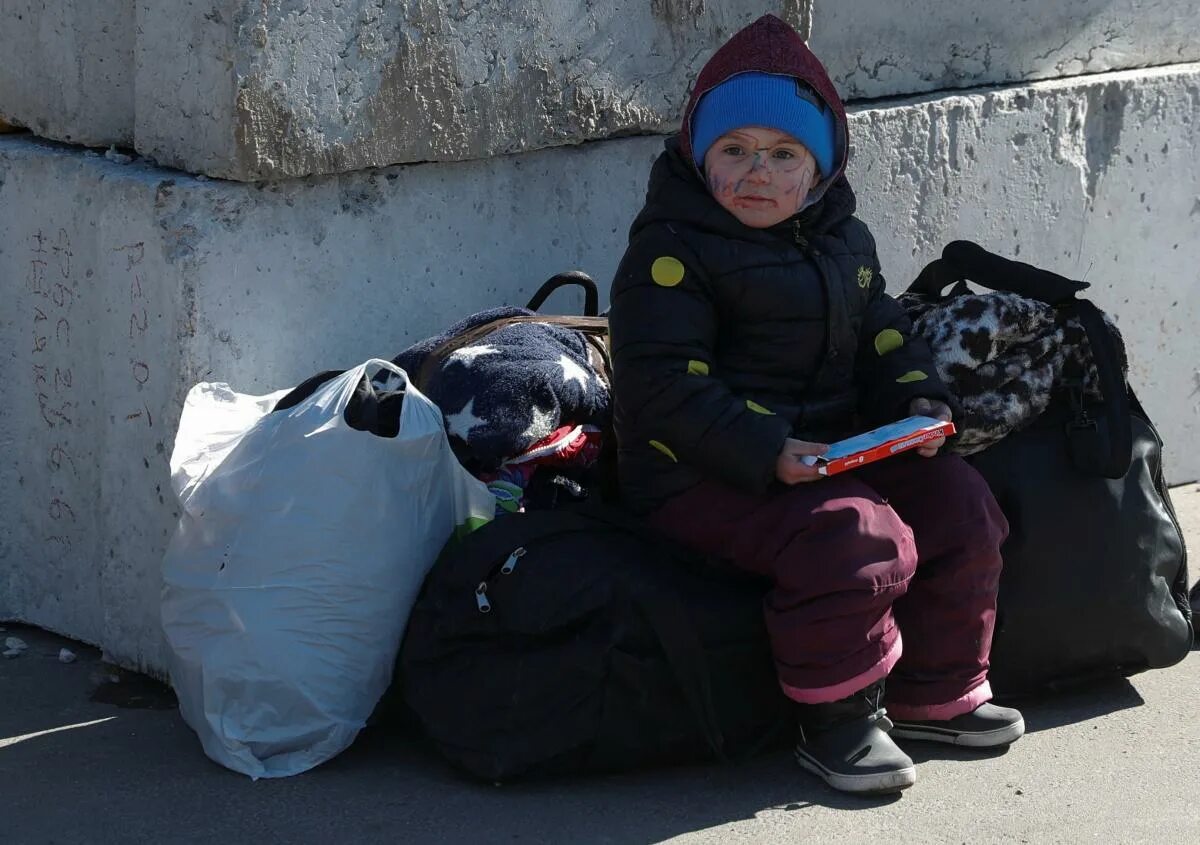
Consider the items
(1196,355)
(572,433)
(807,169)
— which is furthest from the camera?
(1196,355)

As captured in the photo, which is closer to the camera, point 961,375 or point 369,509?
point 369,509

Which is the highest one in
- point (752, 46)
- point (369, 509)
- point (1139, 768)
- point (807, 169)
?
point (752, 46)

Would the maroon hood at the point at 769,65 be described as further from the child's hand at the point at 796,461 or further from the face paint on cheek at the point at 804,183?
the child's hand at the point at 796,461

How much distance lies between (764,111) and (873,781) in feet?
3.89

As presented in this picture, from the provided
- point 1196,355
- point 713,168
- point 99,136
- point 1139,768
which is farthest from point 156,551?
point 1196,355

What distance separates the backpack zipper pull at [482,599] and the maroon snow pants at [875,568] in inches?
13.8

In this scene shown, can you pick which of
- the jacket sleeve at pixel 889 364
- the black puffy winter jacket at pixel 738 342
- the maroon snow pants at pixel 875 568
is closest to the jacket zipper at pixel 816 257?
the black puffy winter jacket at pixel 738 342

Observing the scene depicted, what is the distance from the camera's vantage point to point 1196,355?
4.64 m

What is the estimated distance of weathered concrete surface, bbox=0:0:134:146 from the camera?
10.6 feet

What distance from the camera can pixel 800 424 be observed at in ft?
9.78

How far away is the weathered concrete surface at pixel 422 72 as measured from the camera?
3.03 metres

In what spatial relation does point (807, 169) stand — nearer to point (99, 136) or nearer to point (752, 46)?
point (752, 46)

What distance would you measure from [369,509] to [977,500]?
1.09 metres

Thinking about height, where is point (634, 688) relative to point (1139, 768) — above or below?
above
